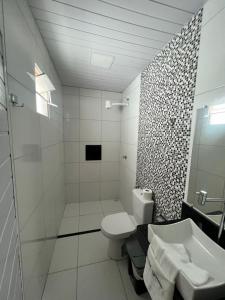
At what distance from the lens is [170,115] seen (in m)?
1.30

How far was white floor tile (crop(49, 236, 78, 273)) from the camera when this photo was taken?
1.55 m

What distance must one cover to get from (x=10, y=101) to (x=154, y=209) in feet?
5.41

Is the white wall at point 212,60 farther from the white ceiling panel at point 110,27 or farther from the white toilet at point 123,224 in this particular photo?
the white toilet at point 123,224

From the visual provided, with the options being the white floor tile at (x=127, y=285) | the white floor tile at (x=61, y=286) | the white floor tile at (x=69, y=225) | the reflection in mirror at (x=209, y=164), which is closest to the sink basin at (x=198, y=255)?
the reflection in mirror at (x=209, y=164)

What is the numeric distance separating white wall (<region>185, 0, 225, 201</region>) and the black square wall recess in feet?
6.73

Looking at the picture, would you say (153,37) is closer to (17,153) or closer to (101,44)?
(101,44)

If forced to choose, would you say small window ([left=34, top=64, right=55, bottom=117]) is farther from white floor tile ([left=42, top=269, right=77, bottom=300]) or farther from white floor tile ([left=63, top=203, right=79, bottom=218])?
white floor tile ([left=63, top=203, right=79, bottom=218])

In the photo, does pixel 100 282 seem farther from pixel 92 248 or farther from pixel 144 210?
pixel 144 210

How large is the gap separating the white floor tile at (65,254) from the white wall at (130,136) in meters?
1.01

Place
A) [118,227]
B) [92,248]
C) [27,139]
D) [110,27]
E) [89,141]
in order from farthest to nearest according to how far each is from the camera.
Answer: [89,141]
[92,248]
[118,227]
[110,27]
[27,139]

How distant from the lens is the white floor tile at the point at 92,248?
5.41ft

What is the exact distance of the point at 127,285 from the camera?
1383 mm

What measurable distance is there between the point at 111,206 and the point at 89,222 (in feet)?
2.02

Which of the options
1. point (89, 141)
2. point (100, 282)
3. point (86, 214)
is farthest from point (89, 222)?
point (89, 141)
